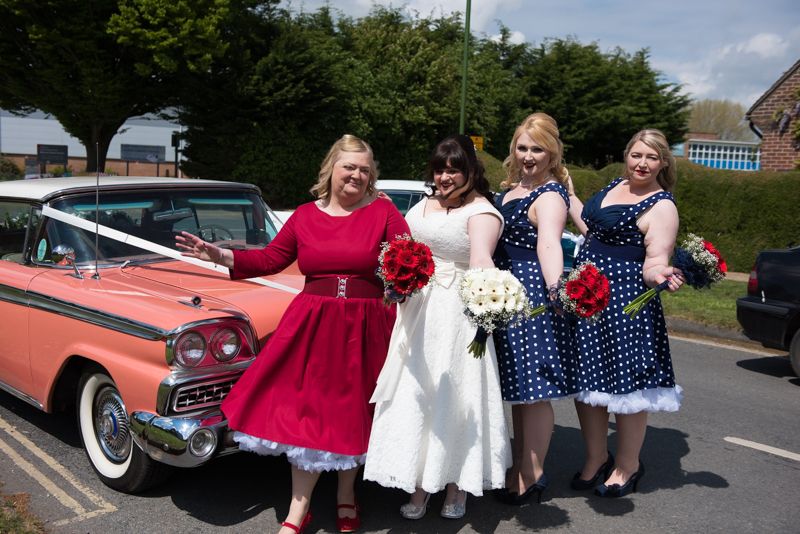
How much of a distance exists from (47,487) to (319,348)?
1841 millimetres

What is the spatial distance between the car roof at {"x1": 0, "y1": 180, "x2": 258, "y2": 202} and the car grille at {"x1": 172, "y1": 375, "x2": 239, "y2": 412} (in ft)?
6.09

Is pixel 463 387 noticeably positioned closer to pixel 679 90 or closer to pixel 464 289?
pixel 464 289

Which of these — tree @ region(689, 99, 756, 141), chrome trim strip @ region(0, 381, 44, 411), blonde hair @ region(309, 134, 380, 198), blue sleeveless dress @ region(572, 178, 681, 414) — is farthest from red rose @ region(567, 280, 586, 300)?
tree @ region(689, 99, 756, 141)

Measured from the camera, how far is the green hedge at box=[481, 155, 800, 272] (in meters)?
14.2

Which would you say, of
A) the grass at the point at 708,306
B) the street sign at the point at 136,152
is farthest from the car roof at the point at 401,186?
the street sign at the point at 136,152

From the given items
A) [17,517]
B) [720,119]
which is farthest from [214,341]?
[720,119]

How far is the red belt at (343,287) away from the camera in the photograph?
3.62 m

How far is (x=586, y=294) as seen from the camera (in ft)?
11.1

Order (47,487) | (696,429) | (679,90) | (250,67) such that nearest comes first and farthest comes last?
(47,487), (696,429), (250,67), (679,90)

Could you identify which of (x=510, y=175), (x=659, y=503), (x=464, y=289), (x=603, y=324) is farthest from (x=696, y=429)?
(x=464, y=289)

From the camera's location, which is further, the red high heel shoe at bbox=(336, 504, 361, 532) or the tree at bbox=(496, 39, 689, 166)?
the tree at bbox=(496, 39, 689, 166)

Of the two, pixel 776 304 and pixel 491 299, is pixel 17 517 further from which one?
pixel 776 304

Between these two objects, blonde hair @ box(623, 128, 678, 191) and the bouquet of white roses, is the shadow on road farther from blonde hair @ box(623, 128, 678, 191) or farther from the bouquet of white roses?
the bouquet of white roses

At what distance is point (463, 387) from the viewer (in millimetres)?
3633
